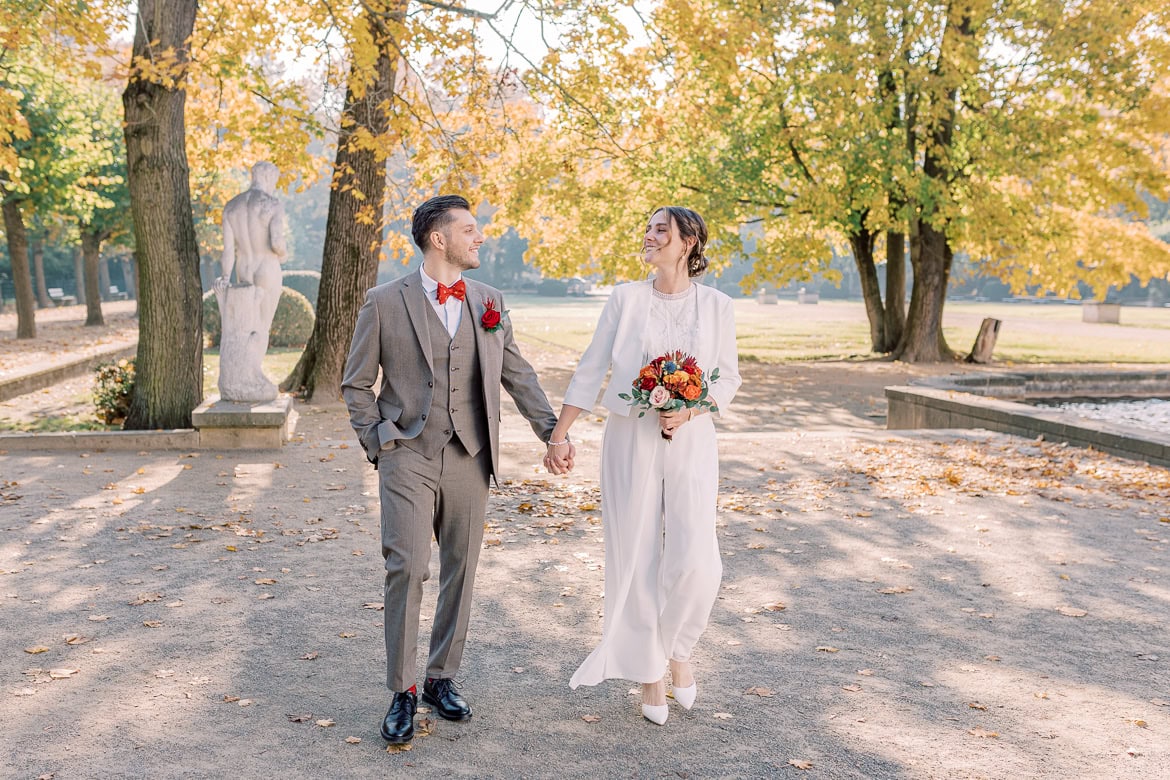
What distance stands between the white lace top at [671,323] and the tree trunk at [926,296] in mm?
19019

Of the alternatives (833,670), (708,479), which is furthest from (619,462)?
(833,670)

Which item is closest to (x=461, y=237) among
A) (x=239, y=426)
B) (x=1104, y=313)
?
(x=239, y=426)

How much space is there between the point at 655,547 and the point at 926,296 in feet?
63.4

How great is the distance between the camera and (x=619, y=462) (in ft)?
14.3

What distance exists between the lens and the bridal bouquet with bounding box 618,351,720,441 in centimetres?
408

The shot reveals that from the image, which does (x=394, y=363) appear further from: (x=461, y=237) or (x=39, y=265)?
(x=39, y=265)

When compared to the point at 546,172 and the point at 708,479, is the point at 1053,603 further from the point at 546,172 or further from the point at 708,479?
the point at 546,172

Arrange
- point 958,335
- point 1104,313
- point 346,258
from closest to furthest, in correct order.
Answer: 1. point 346,258
2. point 958,335
3. point 1104,313

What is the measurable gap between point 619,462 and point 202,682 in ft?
6.55

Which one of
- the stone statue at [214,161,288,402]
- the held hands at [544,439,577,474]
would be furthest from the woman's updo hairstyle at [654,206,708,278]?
the stone statue at [214,161,288,402]

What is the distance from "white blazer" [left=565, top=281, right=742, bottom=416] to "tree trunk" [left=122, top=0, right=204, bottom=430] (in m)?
8.34

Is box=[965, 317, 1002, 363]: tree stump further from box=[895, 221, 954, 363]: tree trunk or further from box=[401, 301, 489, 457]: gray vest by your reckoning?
box=[401, 301, 489, 457]: gray vest

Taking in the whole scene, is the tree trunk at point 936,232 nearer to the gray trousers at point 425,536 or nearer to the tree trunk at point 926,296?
the tree trunk at point 926,296

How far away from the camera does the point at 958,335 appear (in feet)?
104
